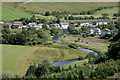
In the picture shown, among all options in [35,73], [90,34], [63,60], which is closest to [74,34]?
[90,34]

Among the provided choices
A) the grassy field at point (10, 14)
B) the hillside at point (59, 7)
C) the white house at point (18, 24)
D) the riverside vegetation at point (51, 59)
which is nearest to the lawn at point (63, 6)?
the hillside at point (59, 7)

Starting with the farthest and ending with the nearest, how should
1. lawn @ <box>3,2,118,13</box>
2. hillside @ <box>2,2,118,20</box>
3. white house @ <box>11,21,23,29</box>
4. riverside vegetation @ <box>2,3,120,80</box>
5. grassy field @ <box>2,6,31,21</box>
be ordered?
lawn @ <box>3,2,118,13</box>
hillside @ <box>2,2,118,20</box>
grassy field @ <box>2,6,31,21</box>
white house @ <box>11,21,23,29</box>
riverside vegetation @ <box>2,3,120,80</box>

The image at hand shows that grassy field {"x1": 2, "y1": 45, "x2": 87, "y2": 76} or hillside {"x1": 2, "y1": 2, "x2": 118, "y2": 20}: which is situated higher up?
hillside {"x1": 2, "y1": 2, "x2": 118, "y2": 20}

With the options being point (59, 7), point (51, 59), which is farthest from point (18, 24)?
point (51, 59)

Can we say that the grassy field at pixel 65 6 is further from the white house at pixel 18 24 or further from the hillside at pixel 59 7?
the white house at pixel 18 24

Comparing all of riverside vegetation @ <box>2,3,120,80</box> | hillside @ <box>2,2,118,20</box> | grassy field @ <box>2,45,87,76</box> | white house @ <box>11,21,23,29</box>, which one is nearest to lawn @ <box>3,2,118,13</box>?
hillside @ <box>2,2,118,20</box>

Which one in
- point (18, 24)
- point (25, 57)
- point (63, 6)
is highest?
point (63, 6)

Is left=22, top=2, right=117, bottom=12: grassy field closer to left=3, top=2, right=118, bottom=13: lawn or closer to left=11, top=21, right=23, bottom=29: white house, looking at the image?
left=3, top=2, right=118, bottom=13: lawn

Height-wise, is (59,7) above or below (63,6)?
below

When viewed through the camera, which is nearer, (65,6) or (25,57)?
(25,57)

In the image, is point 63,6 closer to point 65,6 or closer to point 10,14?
point 65,6

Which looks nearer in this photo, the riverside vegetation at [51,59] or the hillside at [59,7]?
the riverside vegetation at [51,59]

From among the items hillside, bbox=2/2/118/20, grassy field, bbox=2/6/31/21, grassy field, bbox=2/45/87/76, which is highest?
hillside, bbox=2/2/118/20
